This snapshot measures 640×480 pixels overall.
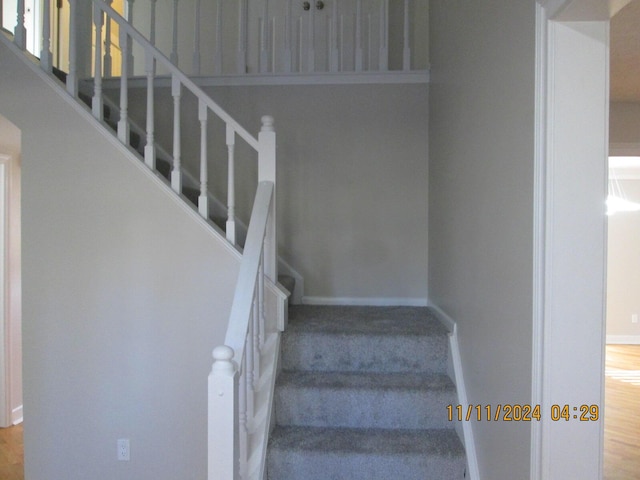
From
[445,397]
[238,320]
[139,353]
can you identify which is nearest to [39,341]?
[139,353]

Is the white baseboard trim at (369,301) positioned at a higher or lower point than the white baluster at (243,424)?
higher

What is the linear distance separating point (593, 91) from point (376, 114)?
190cm

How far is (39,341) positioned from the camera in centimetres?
212

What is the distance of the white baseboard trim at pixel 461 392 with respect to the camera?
1634 millimetres

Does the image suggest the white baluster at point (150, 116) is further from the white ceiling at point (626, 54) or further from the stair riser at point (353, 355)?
the white ceiling at point (626, 54)

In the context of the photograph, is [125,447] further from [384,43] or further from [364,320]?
[384,43]

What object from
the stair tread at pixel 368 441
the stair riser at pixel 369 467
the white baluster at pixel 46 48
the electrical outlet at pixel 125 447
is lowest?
the electrical outlet at pixel 125 447

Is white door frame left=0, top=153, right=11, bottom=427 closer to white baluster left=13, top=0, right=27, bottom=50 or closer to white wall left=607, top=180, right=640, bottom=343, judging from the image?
white baluster left=13, top=0, right=27, bottom=50

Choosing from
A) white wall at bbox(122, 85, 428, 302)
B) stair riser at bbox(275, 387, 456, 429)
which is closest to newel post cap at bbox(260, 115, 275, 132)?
white wall at bbox(122, 85, 428, 302)

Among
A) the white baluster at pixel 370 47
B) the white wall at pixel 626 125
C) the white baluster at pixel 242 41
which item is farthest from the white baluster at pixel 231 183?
the white wall at pixel 626 125

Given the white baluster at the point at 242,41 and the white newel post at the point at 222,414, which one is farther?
the white baluster at the point at 242,41

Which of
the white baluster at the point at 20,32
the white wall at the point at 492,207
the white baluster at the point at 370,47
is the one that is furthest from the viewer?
the white baluster at the point at 370,47

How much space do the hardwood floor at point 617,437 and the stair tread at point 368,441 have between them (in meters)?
1.42

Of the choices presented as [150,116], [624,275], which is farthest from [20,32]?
[624,275]
